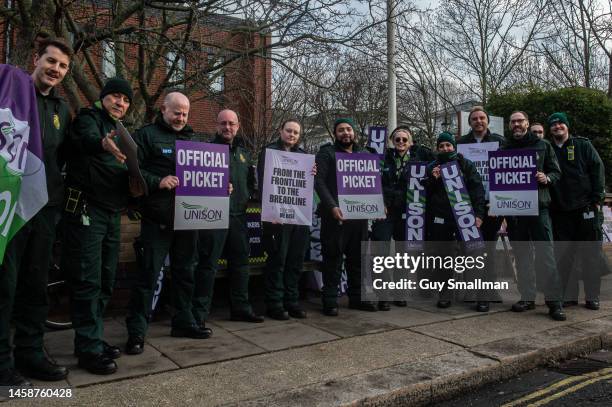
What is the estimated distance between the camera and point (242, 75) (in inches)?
408

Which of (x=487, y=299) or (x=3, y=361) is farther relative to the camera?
(x=487, y=299)

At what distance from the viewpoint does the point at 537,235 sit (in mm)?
5812

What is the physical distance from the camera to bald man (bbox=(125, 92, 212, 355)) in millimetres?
4152

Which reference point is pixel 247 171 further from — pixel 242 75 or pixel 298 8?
pixel 242 75

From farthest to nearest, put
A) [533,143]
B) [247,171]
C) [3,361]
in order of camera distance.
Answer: [533,143] < [247,171] < [3,361]

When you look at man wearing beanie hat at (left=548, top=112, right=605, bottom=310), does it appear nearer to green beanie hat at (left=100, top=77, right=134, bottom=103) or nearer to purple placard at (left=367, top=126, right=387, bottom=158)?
purple placard at (left=367, top=126, right=387, bottom=158)

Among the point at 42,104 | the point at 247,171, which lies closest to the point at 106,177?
the point at 42,104

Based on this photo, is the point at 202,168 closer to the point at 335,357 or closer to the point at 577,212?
the point at 335,357

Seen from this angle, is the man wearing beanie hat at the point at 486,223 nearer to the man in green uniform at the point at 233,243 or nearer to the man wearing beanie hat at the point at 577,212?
the man wearing beanie hat at the point at 577,212

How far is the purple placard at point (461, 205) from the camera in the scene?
5.83 meters

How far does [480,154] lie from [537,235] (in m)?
1.32

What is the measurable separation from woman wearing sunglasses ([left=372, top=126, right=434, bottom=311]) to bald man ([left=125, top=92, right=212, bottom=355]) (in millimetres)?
2466

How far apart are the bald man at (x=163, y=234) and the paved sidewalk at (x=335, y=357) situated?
23 centimetres

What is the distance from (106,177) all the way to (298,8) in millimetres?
5083
